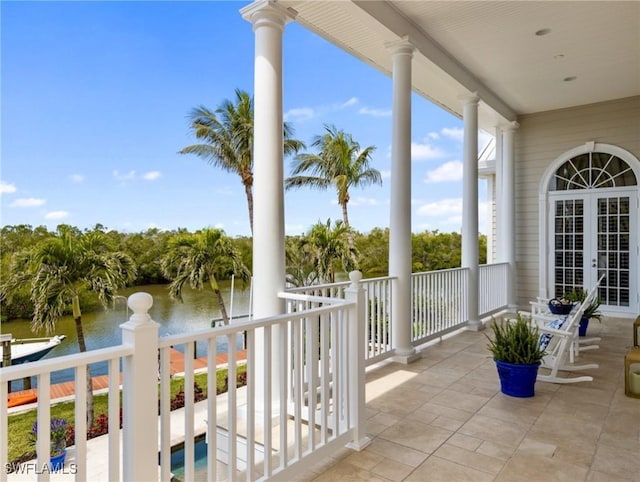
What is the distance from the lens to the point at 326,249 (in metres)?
10.6

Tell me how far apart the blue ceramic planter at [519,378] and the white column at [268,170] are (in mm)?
1901

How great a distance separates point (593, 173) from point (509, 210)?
142cm

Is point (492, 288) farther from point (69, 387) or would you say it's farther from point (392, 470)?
point (69, 387)

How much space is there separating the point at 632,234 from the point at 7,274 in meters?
11.1

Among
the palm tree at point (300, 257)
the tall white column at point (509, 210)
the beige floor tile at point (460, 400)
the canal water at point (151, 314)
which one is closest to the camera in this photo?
the beige floor tile at point (460, 400)

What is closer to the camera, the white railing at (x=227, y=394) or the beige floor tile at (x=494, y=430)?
the white railing at (x=227, y=394)

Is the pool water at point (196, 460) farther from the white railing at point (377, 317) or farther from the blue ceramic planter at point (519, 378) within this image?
the blue ceramic planter at point (519, 378)

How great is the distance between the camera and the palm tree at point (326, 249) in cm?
1057

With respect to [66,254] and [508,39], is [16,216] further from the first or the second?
[508,39]

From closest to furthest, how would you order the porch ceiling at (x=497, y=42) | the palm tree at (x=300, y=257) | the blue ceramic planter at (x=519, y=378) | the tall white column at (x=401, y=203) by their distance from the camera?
the blue ceramic planter at (x=519, y=378) < the porch ceiling at (x=497, y=42) < the tall white column at (x=401, y=203) < the palm tree at (x=300, y=257)

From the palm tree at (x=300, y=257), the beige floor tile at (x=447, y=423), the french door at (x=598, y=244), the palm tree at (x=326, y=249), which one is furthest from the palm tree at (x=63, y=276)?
the french door at (x=598, y=244)

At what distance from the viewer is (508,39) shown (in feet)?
15.8

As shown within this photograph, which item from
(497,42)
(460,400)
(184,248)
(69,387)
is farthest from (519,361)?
(184,248)

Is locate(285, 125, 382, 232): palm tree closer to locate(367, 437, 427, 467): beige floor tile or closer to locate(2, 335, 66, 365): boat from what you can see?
locate(2, 335, 66, 365): boat
